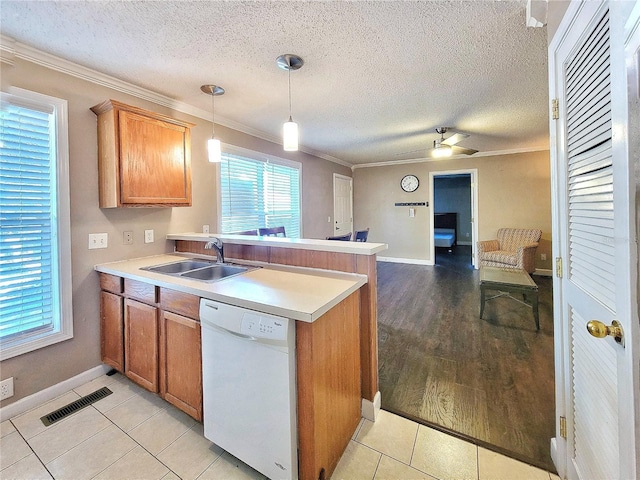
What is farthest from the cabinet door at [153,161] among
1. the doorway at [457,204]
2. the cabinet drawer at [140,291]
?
the doorway at [457,204]

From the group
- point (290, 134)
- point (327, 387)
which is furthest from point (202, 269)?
point (327, 387)

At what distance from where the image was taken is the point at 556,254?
1.32 metres

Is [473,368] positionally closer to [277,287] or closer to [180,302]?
[277,287]

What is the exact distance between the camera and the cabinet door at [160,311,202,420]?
1.57 metres

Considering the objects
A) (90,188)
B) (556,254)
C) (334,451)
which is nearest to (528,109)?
(556,254)

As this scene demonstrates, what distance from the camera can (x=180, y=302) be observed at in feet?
5.33

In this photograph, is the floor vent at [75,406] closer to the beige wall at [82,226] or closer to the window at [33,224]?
the beige wall at [82,226]

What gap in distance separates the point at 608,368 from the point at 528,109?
3.28 m

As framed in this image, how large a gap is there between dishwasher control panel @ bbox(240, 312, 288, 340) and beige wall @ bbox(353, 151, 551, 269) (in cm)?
556

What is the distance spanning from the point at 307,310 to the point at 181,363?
101 centimetres

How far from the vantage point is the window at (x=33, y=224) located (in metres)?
1.79

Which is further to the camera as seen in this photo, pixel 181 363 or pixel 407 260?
pixel 407 260

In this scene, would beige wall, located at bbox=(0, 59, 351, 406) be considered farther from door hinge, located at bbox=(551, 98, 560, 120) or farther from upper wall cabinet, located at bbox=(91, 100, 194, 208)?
door hinge, located at bbox=(551, 98, 560, 120)

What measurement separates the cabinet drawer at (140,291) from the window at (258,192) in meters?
1.47
